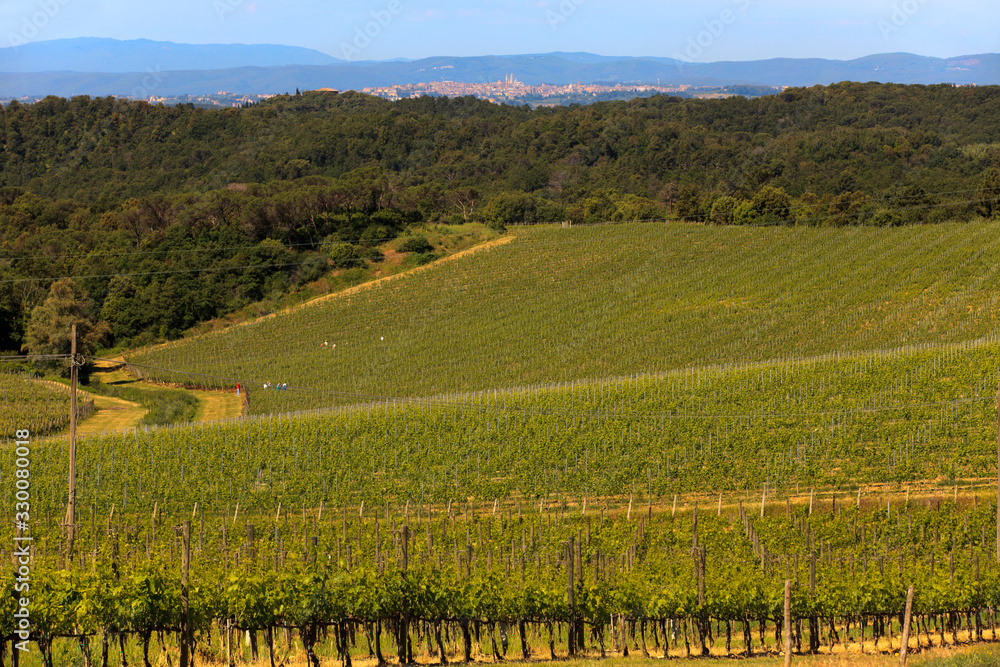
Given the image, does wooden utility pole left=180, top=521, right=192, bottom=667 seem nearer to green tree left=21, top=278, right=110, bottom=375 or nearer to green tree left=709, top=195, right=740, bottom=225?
green tree left=21, top=278, right=110, bottom=375

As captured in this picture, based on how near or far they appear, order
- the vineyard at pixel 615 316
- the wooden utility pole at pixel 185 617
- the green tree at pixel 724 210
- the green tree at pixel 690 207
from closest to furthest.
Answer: the wooden utility pole at pixel 185 617 < the vineyard at pixel 615 316 < the green tree at pixel 724 210 < the green tree at pixel 690 207

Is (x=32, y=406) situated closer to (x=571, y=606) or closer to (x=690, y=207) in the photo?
(x=571, y=606)

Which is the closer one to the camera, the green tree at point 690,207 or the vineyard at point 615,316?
the vineyard at point 615,316

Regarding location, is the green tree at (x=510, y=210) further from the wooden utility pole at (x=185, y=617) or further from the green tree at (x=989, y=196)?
the wooden utility pole at (x=185, y=617)

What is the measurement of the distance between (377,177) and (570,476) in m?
58.8

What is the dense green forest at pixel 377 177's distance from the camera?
66.2 meters

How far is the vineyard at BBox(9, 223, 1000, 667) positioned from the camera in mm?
14758

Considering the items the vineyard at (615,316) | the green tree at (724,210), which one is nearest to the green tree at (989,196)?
the vineyard at (615,316)

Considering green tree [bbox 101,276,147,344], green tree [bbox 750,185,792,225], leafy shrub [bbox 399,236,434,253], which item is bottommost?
green tree [bbox 101,276,147,344]

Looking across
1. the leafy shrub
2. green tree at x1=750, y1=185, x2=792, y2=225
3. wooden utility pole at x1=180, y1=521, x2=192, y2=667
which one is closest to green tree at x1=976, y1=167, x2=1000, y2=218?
green tree at x1=750, y1=185, x2=792, y2=225

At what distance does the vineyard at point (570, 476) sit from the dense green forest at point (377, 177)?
7809 mm

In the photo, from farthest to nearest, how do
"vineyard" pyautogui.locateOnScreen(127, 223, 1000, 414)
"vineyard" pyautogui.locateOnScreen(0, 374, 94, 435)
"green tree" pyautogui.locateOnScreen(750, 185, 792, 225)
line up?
"green tree" pyautogui.locateOnScreen(750, 185, 792, 225) < "vineyard" pyautogui.locateOnScreen(127, 223, 1000, 414) < "vineyard" pyautogui.locateOnScreen(0, 374, 94, 435)

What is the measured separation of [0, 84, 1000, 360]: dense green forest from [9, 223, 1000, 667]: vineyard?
781 cm

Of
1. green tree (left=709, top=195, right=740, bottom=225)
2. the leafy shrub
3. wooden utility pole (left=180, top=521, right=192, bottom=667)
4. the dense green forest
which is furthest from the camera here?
green tree (left=709, top=195, right=740, bottom=225)
